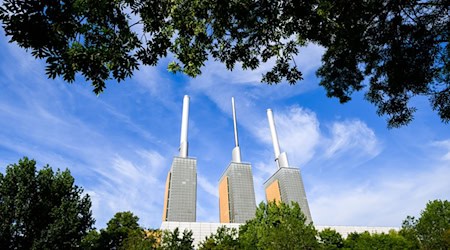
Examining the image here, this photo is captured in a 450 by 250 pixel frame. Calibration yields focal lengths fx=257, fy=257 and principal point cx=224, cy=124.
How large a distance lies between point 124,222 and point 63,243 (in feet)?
76.9

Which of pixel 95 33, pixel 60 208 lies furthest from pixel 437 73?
pixel 60 208

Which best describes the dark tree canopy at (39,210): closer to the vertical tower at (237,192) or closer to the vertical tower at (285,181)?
the vertical tower at (237,192)

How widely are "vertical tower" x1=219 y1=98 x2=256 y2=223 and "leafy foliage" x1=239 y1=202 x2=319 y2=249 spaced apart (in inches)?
2226

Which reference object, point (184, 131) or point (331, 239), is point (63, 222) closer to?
point (331, 239)

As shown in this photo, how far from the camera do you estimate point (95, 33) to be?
4.91 meters

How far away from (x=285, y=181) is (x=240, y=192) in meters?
17.3

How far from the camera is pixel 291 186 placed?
94875 millimetres

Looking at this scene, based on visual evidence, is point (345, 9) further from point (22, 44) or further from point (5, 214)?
point (5, 214)

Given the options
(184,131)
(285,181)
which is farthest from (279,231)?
(285,181)

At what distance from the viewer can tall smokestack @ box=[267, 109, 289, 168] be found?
98.7 m

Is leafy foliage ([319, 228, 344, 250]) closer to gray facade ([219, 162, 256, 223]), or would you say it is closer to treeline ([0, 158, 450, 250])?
treeline ([0, 158, 450, 250])

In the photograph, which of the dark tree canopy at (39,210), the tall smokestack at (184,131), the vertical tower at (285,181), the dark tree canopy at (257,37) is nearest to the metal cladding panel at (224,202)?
the vertical tower at (285,181)


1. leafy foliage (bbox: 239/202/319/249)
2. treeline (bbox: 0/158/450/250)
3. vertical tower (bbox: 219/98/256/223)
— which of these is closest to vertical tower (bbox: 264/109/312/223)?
vertical tower (bbox: 219/98/256/223)

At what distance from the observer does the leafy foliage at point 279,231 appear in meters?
25.0
